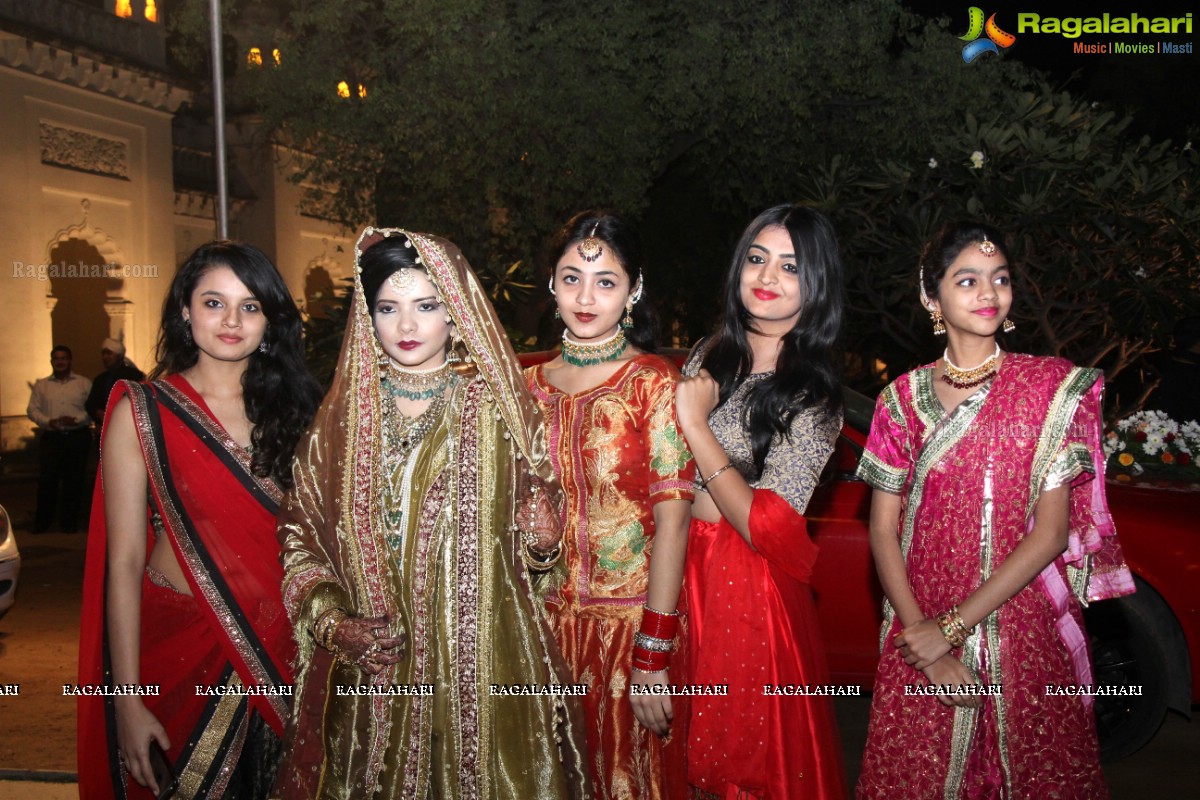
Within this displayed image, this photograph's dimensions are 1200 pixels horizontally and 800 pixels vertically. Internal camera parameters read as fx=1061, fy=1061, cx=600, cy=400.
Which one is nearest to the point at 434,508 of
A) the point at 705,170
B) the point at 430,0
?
the point at 430,0

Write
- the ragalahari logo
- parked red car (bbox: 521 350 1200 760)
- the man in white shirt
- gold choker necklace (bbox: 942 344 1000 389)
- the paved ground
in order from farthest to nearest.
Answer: the man in white shirt
the ragalahari logo
parked red car (bbox: 521 350 1200 760)
the paved ground
gold choker necklace (bbox: 942 344 1000 389)

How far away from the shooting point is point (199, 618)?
8.68 ft

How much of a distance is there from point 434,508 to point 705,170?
9.14 m

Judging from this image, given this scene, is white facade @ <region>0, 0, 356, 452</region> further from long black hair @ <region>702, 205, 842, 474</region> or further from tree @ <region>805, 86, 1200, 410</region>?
long black hair @ <region>702, 205, 842, 474</region>

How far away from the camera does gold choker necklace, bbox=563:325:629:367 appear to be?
2.63 metres

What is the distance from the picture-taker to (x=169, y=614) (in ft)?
8.72

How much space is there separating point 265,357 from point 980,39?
832 cm

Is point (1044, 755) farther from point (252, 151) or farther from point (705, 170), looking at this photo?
point (252, 151)

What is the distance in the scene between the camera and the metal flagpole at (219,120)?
18.7 feet

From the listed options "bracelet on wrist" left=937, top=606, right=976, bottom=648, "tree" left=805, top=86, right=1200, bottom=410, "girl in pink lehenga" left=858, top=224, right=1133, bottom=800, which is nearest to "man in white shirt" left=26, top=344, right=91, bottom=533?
"tree" left=805, top=86, right=1200, bottom=410

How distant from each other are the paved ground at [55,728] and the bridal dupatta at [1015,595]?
1.73 metres

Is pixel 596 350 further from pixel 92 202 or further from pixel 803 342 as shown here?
pixel 92 202

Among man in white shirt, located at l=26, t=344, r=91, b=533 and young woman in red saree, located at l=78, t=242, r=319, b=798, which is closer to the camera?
young woman in red saree, located at l=78, t=242, r=319, b=798

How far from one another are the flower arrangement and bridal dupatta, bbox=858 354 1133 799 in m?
2.46
